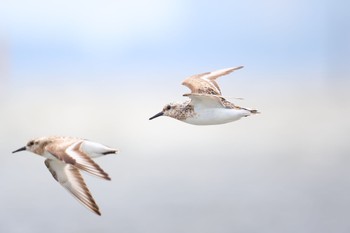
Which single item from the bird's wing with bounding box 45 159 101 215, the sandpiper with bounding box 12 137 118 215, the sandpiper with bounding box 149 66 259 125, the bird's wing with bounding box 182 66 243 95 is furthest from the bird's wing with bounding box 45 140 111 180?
the bird's wing with bounding box 182 66 243 95

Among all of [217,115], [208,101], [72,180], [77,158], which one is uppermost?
[77,158]

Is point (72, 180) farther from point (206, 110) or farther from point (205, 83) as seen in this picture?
point (205, 83)

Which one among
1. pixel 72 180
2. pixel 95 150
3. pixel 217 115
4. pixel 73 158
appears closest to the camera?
pixel 73 158

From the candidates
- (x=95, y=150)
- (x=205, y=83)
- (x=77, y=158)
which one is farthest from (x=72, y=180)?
(x=205, y=83)

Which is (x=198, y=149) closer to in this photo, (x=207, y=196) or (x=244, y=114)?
(x=207, y=196)

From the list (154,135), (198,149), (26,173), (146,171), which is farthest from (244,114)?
(154,135)

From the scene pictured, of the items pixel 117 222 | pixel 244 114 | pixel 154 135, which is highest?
pixel 244 114
